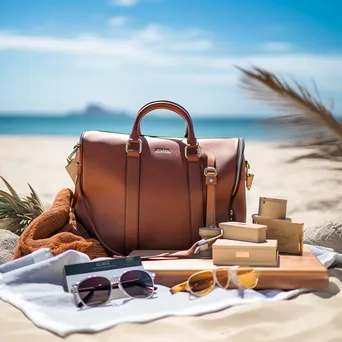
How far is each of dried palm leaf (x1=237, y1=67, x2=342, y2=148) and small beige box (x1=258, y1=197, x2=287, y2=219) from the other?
88cm

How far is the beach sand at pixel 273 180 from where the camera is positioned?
660cm

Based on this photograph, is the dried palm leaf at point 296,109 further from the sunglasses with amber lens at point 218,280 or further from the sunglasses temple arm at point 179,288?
the sunglasses temple arm at point 179,288

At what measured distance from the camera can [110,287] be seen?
2.39 metres

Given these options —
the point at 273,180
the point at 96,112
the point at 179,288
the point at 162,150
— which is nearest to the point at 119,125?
the point at 96,112

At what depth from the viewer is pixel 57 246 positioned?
2850 millimetres

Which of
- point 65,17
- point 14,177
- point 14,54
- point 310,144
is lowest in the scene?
point 14,177

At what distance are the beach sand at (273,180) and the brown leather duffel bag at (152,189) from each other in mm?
830

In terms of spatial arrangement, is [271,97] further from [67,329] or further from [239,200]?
[67,329]

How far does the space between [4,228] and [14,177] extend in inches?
307

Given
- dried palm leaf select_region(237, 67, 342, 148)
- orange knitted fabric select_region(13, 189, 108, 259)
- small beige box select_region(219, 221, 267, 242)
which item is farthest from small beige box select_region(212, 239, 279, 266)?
dried palm leaf select_region(237, 67, 342, 148)

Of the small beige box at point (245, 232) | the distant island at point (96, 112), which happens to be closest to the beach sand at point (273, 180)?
the small beige box at point (245, 232)

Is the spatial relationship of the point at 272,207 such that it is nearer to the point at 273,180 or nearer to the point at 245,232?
the point at 245,232

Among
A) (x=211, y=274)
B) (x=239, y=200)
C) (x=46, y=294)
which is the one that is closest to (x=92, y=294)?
(x=46, y=294)

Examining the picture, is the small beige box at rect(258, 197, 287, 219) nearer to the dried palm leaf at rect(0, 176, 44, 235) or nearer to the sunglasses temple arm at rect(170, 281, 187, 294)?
the sunglasses temple arm at rect(170, 281, 187, 294)
